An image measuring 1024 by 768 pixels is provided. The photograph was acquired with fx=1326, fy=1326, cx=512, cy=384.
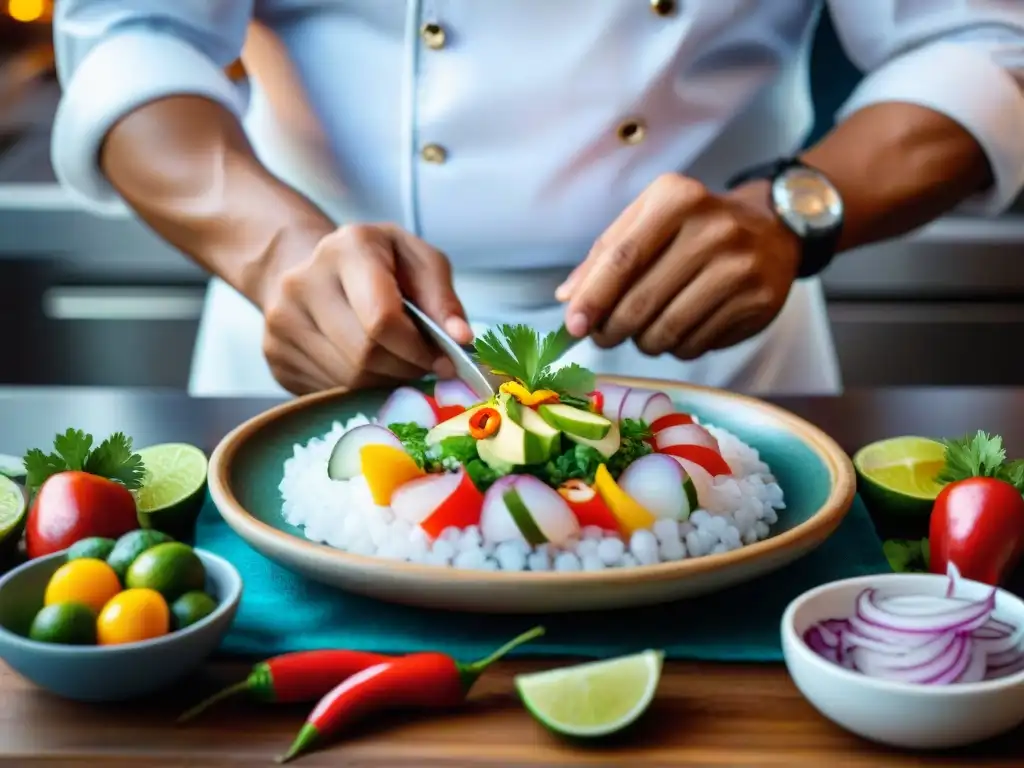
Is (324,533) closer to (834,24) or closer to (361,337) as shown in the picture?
(361,337)

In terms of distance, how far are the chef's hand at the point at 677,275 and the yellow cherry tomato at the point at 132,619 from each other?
656mm

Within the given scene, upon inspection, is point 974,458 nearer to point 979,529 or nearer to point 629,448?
point 979,529

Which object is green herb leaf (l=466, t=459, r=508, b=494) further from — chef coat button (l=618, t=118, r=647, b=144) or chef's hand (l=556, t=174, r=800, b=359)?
chef coat button (l=618, t=118, r=647, b=144)

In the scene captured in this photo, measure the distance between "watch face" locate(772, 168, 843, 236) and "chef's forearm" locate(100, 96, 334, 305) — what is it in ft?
1.86

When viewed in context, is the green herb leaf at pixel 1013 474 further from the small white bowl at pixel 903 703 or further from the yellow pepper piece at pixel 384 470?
the yellow pepper piece at pixel 384 470

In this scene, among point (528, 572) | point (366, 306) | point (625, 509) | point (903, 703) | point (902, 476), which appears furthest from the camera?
point (366, 306)

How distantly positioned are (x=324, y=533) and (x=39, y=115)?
255 centimetres

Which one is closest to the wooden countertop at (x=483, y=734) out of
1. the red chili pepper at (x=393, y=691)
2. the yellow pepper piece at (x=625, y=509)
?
the red chili pepper at (x=393, y=691)

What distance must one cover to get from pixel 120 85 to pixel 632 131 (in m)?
0.67

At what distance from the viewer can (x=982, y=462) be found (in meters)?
1.23

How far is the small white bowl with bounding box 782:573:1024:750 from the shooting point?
875mm

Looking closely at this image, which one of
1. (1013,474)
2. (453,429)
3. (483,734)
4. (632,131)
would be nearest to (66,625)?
(483,734)

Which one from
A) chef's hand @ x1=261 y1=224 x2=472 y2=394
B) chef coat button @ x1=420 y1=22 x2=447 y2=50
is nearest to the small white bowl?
chef's hand @ x1=261 y1=224 x2=472 y2=394

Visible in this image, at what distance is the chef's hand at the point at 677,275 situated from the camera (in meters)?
1.49
